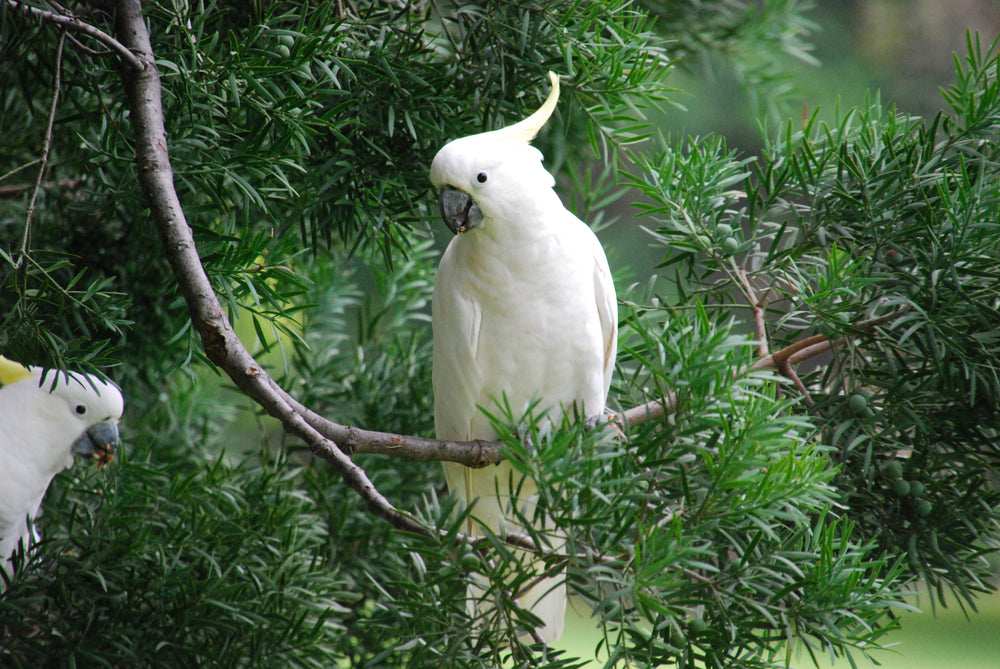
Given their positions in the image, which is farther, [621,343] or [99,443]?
[99,443]

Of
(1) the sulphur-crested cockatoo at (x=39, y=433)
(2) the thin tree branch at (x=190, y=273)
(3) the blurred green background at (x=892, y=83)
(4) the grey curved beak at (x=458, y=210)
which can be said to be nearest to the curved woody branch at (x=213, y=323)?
(2) the thin tree branch at (x=190, y=273)

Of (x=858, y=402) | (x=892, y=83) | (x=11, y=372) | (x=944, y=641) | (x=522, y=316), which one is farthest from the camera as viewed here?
(x=892, y=83)

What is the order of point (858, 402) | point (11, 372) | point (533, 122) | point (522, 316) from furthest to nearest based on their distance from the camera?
point (11, 372) < point (522, 316) < point (533, 122) < point (858, 402)

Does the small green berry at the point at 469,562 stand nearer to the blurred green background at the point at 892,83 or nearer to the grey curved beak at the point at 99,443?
the grey curved beak at the point at 99,443

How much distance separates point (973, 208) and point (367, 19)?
0.66 m

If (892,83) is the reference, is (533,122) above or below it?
below

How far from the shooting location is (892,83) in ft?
11.4

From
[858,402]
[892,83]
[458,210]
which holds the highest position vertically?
[892,83]

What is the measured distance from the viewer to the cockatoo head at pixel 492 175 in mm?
843

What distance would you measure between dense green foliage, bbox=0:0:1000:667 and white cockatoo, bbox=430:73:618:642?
0.24 ft

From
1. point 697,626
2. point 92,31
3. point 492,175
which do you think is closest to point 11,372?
point 92,31

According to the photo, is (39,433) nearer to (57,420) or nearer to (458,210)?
(57,420)

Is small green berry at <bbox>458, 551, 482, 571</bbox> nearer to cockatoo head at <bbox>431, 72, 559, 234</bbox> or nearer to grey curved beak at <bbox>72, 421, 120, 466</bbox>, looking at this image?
cockatoo head at <bbox>431, 72, 559, 234</bbox>

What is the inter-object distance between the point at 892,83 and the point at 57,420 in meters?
3.51
